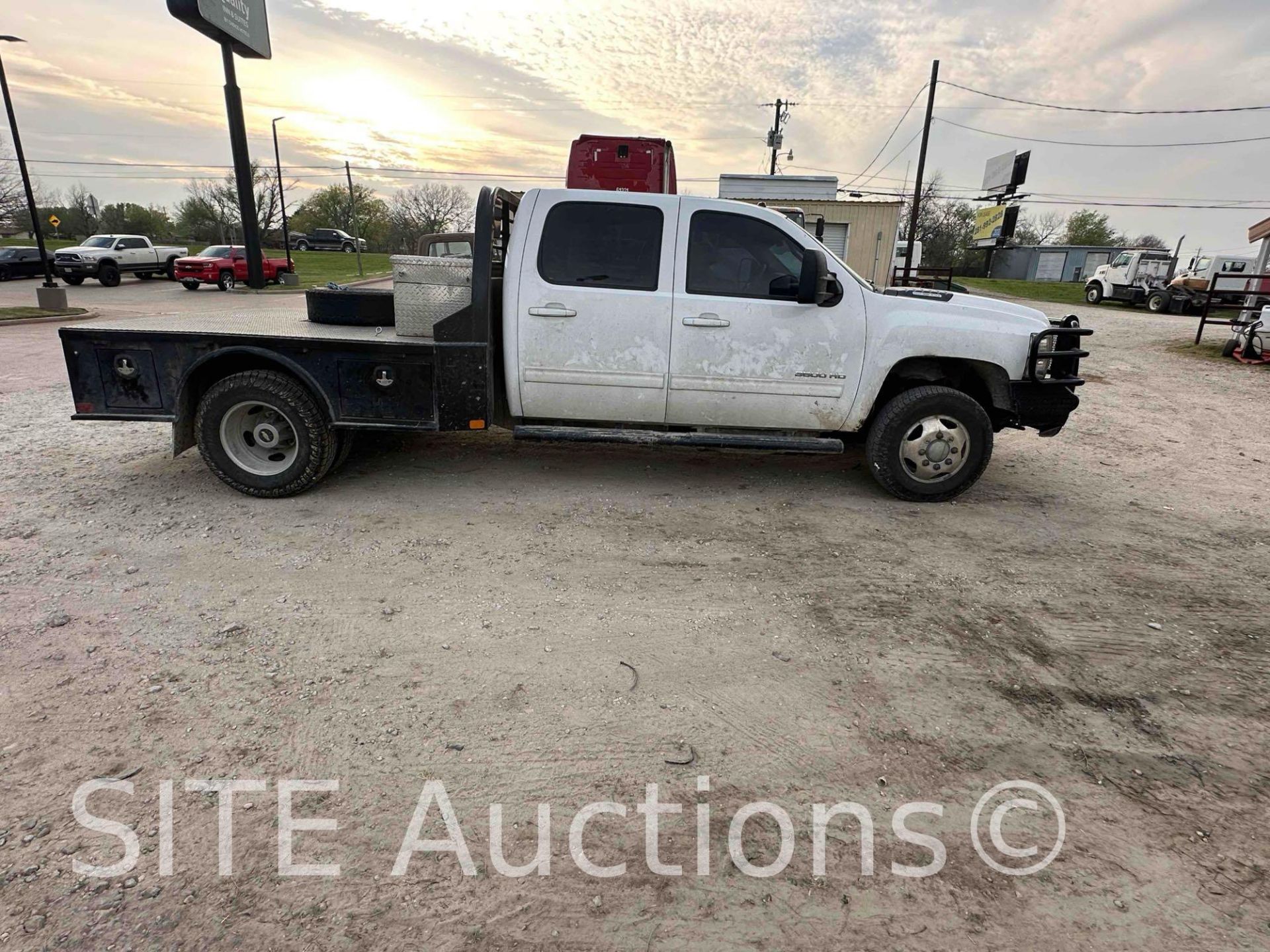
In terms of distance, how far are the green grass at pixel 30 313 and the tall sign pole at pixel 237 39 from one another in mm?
4689

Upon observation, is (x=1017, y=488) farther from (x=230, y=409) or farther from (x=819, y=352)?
(x=230, y=409)

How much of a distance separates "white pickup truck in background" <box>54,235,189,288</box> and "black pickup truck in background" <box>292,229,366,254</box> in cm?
2856

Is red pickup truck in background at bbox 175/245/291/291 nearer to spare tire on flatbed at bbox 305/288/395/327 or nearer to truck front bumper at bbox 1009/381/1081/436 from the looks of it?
spare tire on flatbed at bbox 305/288/395/327

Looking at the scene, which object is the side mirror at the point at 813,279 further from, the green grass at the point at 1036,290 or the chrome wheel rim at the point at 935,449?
the green grass at the point at 1036,290

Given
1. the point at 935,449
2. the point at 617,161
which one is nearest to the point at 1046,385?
the point at 935,449

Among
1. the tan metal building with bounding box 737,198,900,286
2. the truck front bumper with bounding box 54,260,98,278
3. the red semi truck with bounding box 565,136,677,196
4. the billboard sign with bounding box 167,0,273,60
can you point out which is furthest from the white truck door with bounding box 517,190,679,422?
the truck front bumper with bounding box 54,260,98,278

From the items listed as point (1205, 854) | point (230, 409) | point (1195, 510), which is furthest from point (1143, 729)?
point (230, 409)

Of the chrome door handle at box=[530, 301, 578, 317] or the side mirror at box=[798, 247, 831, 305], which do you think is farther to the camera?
the chrome door handle at box=[530, 301, 578, 317]

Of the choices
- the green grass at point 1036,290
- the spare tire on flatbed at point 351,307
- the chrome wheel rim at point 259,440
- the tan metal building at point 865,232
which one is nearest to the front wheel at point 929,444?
the spare tire on flatbed at point 351,307

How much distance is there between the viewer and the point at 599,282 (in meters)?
4.75

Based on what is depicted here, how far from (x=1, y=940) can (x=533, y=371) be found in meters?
3.74

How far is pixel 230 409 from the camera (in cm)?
477

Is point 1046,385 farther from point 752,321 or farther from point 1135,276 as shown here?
point 1135,276

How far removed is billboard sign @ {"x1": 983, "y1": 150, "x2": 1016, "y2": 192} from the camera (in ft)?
141
